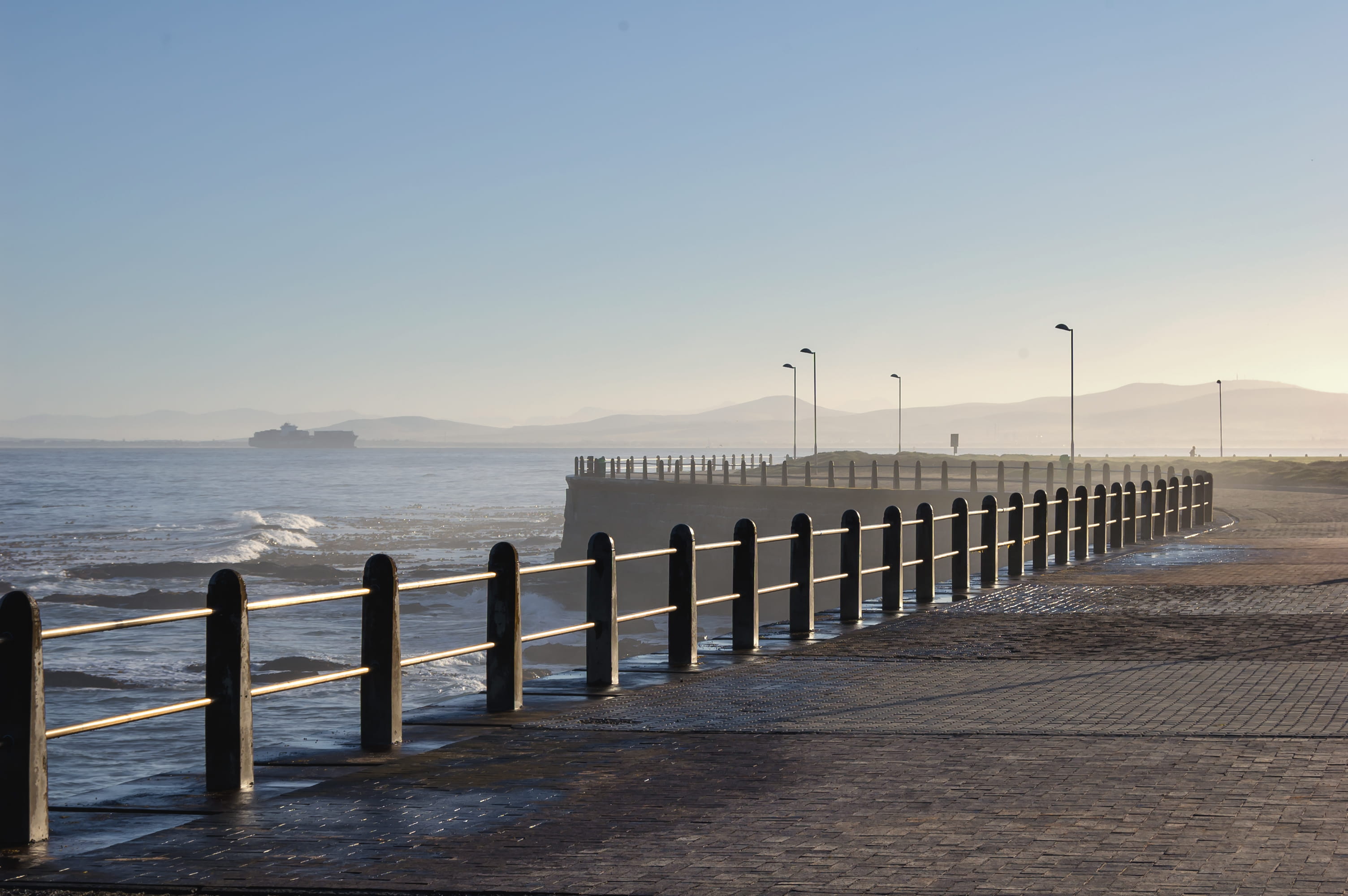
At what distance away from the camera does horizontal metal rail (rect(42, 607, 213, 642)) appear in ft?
18.8

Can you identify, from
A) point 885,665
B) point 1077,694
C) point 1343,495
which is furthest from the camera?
point 1343,495

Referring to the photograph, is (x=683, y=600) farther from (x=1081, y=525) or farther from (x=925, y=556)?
(x=1081, y=525)

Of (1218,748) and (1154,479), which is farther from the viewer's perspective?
(1154,479)

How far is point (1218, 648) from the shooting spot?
11.8 m

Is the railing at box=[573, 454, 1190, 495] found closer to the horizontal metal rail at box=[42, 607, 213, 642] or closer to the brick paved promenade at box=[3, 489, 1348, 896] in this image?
the brick paved promenade at box=[3, 489, 1348, 896]

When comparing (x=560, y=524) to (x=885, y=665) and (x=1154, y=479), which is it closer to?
(x=1154, y=479)

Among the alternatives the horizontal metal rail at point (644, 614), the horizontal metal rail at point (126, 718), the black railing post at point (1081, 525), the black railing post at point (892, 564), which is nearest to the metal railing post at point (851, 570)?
the black railing post at point (892, 564)

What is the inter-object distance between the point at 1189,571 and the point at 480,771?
15.3m

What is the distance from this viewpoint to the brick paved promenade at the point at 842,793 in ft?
16.7

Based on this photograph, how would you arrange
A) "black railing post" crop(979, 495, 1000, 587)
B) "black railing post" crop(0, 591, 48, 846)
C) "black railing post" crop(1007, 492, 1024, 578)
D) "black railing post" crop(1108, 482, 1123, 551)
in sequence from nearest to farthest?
"black railing post" crop(0, 591, 48, 846), "black railing post" crop(979, 495, 1000, 587), "black railing post" crop(1007, 492, 1024, 578), "black railing post" crop(1108, 482, 1123, 551)

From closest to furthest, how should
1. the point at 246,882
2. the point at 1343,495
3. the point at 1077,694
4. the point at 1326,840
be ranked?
the point at 246,882 → the point at 1326,840 → the point at 1077,694 → the point at 1343,495

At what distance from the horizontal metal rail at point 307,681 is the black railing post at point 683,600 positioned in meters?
3.47

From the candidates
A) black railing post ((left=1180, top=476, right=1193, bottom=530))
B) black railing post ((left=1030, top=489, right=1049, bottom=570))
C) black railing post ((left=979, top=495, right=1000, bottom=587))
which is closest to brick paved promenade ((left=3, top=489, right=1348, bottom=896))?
black railing post ((left=979, top=495, right=1000, bottom=587))

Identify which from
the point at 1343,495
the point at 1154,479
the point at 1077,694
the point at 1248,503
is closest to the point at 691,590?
the point at 1077,694
